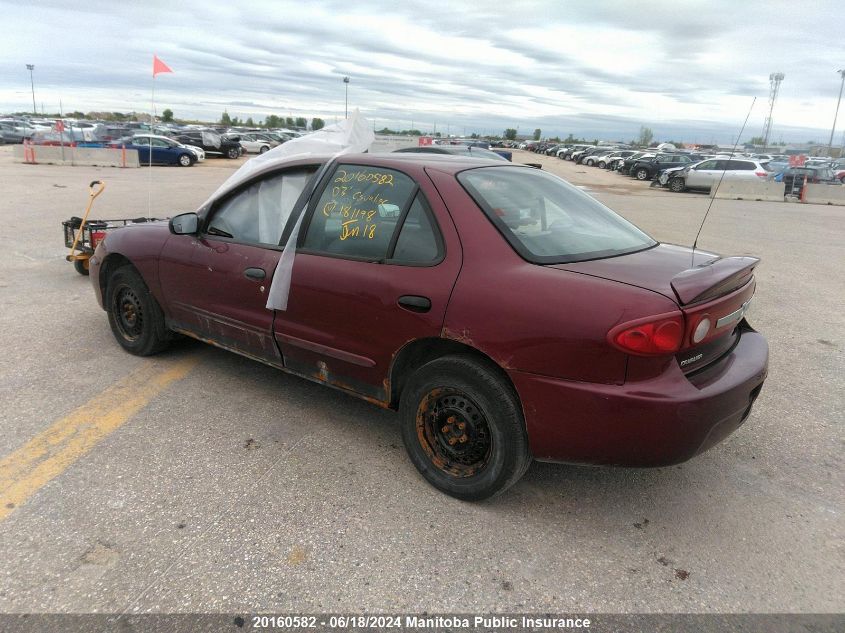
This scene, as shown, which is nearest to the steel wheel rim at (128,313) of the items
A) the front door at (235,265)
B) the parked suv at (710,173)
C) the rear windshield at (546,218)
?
the front door at (235,265)

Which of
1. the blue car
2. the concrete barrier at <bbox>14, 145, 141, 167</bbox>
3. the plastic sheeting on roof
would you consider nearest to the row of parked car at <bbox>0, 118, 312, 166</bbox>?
the blue car

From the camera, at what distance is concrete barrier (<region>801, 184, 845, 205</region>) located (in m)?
23.0

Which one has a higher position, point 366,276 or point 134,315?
point 366,276

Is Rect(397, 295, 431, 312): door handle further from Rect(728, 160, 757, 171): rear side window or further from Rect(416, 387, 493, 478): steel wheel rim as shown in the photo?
Rect(728, 160, 757, 171): rear side window

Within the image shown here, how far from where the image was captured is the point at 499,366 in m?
2.65

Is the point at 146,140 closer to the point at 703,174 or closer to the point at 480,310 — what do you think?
the point at 703,174

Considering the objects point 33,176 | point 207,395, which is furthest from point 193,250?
point 33,176

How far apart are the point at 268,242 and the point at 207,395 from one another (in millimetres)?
1125

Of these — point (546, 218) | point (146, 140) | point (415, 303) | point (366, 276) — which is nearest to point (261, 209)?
point (366, 276)

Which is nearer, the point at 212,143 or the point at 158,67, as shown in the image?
the point at 158,67

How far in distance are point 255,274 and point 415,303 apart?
1.20m

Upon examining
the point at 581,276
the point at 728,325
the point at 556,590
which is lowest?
the point at 556,590

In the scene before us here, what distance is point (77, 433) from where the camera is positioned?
338 centimetres

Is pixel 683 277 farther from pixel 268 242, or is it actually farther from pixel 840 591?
pixel 268 242
